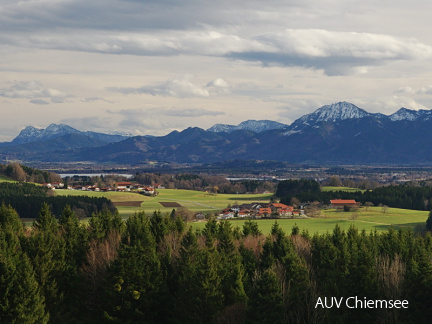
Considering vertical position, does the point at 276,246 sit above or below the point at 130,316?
above

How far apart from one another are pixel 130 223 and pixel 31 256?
16.3m

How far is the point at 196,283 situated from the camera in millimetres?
43906

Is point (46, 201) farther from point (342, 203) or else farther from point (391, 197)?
point (391, 197)

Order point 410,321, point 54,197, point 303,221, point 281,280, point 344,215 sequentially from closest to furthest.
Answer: point 410,321 → point 281,280 → point 303,221 → point 344,215 → point 54,197

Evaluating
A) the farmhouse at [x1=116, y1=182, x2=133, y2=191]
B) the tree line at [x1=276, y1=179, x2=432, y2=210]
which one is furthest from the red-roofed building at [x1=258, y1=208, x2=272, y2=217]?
the farmhouse at [x1=116, y1=182, x2=133, y2=191]

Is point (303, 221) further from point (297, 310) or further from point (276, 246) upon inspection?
A: point (297, 310)

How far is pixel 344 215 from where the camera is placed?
115 m

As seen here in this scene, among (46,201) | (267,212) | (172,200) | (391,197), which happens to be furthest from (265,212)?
(46,201)

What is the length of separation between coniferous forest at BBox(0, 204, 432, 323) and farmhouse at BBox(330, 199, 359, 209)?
75.9 m

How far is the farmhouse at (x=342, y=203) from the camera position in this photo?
132 metres

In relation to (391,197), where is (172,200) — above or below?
below

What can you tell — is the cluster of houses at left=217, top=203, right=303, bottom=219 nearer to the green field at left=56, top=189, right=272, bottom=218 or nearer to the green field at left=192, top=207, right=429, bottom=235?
the green field at left=56, top=189, right=272, bottom=218

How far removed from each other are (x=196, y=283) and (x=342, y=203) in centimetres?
9546

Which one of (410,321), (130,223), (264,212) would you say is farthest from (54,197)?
(410,321)
